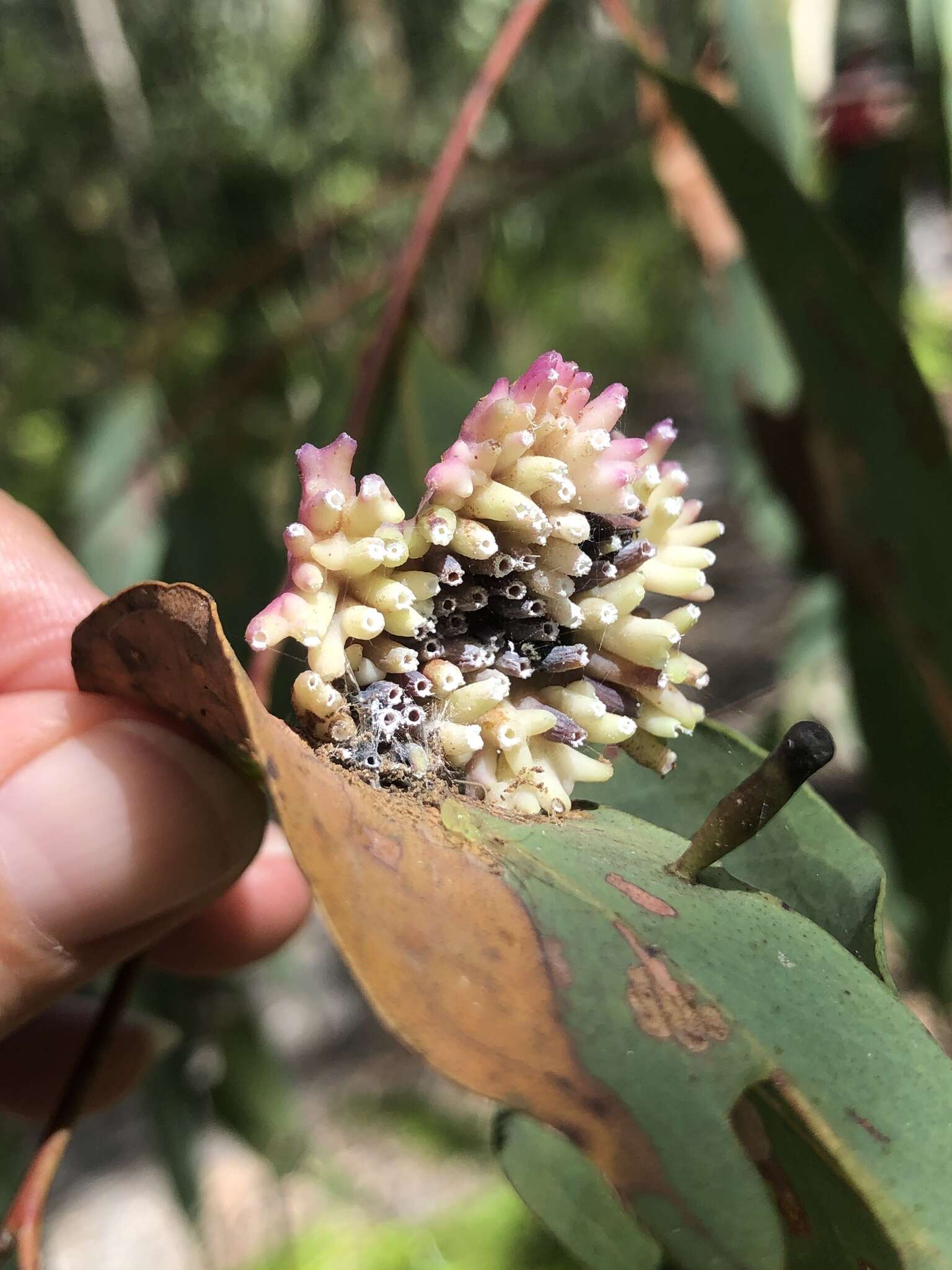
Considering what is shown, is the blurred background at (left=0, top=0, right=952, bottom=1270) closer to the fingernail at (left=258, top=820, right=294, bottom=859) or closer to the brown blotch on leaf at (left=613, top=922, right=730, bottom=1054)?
the fingernail at (left=258, top=820, right=294, bottom=859)

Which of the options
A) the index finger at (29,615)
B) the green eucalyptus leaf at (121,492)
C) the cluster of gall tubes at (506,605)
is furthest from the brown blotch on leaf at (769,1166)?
the green eucalyptus leaf at (121,492)

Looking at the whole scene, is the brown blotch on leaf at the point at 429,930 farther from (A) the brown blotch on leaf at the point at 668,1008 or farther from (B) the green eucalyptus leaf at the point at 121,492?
(B) the green eucalyptus leaf at the point at 121,492

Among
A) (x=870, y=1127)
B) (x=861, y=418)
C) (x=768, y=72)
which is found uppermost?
(x=768, y=72)

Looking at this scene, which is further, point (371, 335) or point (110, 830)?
point (371, 335)

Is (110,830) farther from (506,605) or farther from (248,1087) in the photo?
(248,1087)

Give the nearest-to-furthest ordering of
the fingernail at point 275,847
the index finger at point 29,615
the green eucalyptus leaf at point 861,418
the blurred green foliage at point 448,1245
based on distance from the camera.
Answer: the index finger at point 29,615, the green eucalyptus leaf at point 861,418, the fingernail at point 275,847, the blurred green foliage at point 448,1245

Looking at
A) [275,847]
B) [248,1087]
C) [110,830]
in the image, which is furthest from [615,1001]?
[248,1087]

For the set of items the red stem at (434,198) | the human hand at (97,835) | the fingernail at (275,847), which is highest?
the red stem at (434,198)
